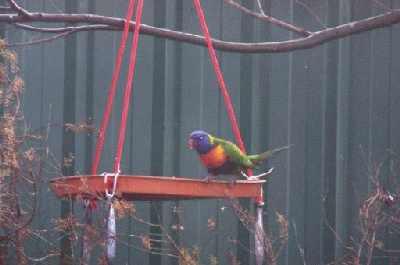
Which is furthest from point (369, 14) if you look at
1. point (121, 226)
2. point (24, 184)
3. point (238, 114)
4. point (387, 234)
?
point (24, 184)

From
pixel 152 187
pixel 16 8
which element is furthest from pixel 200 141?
pixel 16 8

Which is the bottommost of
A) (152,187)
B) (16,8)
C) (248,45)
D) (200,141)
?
(152,187)

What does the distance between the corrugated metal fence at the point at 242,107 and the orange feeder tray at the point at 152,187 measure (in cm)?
140

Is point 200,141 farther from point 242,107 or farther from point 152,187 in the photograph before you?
point 242,107

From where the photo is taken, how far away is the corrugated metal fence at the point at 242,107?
4395mm

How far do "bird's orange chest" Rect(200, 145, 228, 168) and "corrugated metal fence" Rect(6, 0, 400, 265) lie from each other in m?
1.17

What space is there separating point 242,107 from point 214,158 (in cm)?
131

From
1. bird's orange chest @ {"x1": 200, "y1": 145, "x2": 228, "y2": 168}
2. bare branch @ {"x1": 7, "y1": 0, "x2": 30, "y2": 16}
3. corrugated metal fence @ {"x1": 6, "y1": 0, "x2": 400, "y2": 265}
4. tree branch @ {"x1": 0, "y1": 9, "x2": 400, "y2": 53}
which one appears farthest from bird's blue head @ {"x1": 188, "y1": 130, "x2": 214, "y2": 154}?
corrugated metal fence @ {"x1": 6, "y1": 0, "x2": 400, "y2": 265}

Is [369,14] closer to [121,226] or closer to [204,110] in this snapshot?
[204,110]

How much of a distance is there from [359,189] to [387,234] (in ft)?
0.88

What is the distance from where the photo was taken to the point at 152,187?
2.77m

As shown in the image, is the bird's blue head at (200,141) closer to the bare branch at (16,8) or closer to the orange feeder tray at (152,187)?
the orange feeder tray at (152,187)

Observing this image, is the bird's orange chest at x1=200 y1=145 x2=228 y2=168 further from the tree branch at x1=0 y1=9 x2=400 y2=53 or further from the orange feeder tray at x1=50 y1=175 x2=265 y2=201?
the tree branch at x1=0 y1=9 x2=400 y2=53

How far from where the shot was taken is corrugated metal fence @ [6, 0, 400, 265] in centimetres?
439
